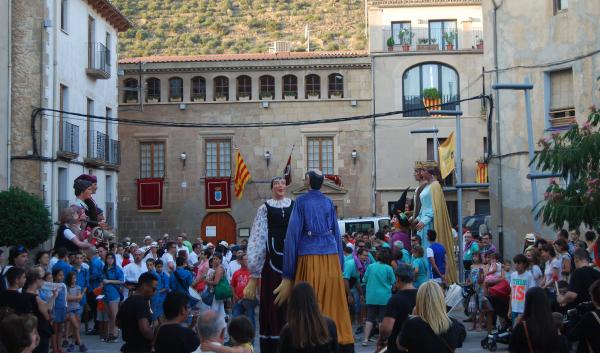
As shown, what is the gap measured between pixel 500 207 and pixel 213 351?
67.2ft

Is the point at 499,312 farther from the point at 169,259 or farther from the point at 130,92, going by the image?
the point at 130,92

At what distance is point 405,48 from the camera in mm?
44719

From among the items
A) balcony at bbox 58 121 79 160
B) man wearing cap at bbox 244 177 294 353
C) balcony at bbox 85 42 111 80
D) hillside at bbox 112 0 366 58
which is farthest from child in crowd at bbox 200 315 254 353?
hillside at bbox 112 0 366 58

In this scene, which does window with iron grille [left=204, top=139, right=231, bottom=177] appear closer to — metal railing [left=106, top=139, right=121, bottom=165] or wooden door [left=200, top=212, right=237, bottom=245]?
wooden door [left=200, top=212, right=237, bottom=245]

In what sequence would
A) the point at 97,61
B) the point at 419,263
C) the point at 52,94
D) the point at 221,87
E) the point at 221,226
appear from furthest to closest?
1. the point at 221,87
2. the point at 221,226
3. the point at 97,61
4. the point at 52,94
5. the point at 419,263

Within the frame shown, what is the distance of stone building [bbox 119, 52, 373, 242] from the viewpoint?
44625 mm

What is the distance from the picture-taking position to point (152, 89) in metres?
45.5

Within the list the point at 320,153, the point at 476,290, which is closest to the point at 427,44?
the point at 320,153

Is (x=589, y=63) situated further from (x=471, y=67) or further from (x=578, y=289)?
(x=471, y=67)

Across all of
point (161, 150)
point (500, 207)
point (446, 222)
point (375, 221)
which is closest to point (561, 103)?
point (500, 207)

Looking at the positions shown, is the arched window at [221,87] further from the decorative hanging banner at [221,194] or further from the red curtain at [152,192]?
the red curtain at [152,192]

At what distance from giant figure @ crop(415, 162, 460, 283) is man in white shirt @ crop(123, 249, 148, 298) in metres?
6.87

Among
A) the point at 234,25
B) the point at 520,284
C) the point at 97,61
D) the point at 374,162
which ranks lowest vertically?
the point at 520,284

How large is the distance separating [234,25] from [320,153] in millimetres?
47542
